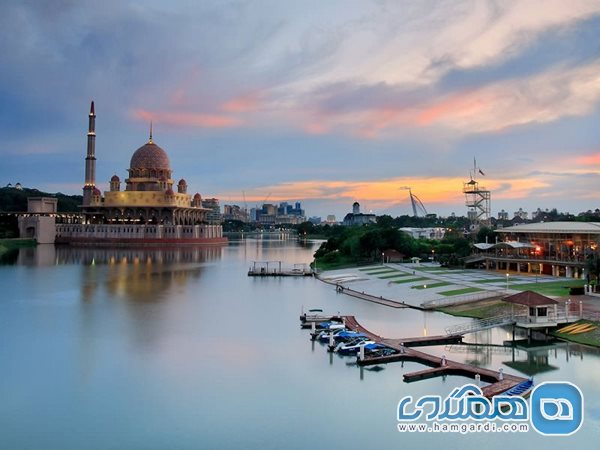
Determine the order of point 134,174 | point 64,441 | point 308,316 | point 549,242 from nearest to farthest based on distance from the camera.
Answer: point 64,441
point 308,316
point 549,242
point 134,174

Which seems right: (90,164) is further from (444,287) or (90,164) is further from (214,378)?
(214,378)

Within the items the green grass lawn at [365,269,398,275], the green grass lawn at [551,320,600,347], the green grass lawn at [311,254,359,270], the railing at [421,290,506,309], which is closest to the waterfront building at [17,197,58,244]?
the green grass lawn at [311,254,359,270]

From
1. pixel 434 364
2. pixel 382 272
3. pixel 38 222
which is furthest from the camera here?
pixel 38 222

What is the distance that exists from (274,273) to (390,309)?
34.2m

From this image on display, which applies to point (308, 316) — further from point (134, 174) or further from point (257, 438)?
point (134, 174)

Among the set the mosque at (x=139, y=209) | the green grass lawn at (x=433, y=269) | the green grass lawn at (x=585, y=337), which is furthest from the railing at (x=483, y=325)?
the mosque at (x=139, y=209)

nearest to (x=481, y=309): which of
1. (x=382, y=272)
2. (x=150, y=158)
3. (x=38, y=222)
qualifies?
(x=382, y=272)

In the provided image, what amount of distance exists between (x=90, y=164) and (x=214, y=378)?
156 metres

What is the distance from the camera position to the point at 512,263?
68750mm

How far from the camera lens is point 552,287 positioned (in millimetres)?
51000

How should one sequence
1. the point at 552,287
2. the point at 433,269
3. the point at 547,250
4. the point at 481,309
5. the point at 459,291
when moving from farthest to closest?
the point at 433,269 < the point at 547,250 < the point at 459,291 < the point at 552,287 < the point at 481,309

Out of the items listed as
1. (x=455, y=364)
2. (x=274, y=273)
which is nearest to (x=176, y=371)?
(x=455, y=364)

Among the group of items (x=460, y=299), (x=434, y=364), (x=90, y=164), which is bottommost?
(x=434, y=364)

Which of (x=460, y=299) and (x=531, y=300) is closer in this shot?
(x=531, y=300)
